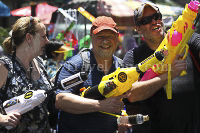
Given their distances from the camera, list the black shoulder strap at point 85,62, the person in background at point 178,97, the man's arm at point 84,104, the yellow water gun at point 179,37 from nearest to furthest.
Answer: the yellow water gun at point 179,37 < the man's arm at point 84,104 < the person in background at point 178,97 < the black shoulder strap at point 85,62

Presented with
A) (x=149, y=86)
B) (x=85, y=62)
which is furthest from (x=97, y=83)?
(x=149, y=86)

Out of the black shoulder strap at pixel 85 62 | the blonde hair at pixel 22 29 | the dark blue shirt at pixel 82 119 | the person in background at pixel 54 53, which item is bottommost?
the person in background at pixel 54 53

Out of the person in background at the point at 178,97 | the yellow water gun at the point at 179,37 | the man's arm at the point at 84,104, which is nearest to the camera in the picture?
the yellow water gun at the point at 179,37

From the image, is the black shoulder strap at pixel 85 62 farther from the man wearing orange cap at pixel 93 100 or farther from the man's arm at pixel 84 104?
the man's arm at pixel 84 104

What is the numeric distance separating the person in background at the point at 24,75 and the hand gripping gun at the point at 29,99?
5cm

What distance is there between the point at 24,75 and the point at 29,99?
0.28m

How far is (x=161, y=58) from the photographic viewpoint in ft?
6.64

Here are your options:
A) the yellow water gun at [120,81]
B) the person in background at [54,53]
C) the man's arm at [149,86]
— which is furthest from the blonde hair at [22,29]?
the person in background at [54,53]

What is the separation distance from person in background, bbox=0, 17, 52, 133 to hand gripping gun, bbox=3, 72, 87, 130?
49mm

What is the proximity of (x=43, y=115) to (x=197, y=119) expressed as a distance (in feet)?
4.60

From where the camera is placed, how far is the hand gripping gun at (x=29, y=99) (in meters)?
2.16

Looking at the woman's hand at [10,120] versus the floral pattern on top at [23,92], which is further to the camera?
the floral pattern on top at [23,92]

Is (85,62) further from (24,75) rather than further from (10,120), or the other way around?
(10,120)

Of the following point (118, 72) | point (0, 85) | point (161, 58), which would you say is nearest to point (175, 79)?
point (161, 58)
